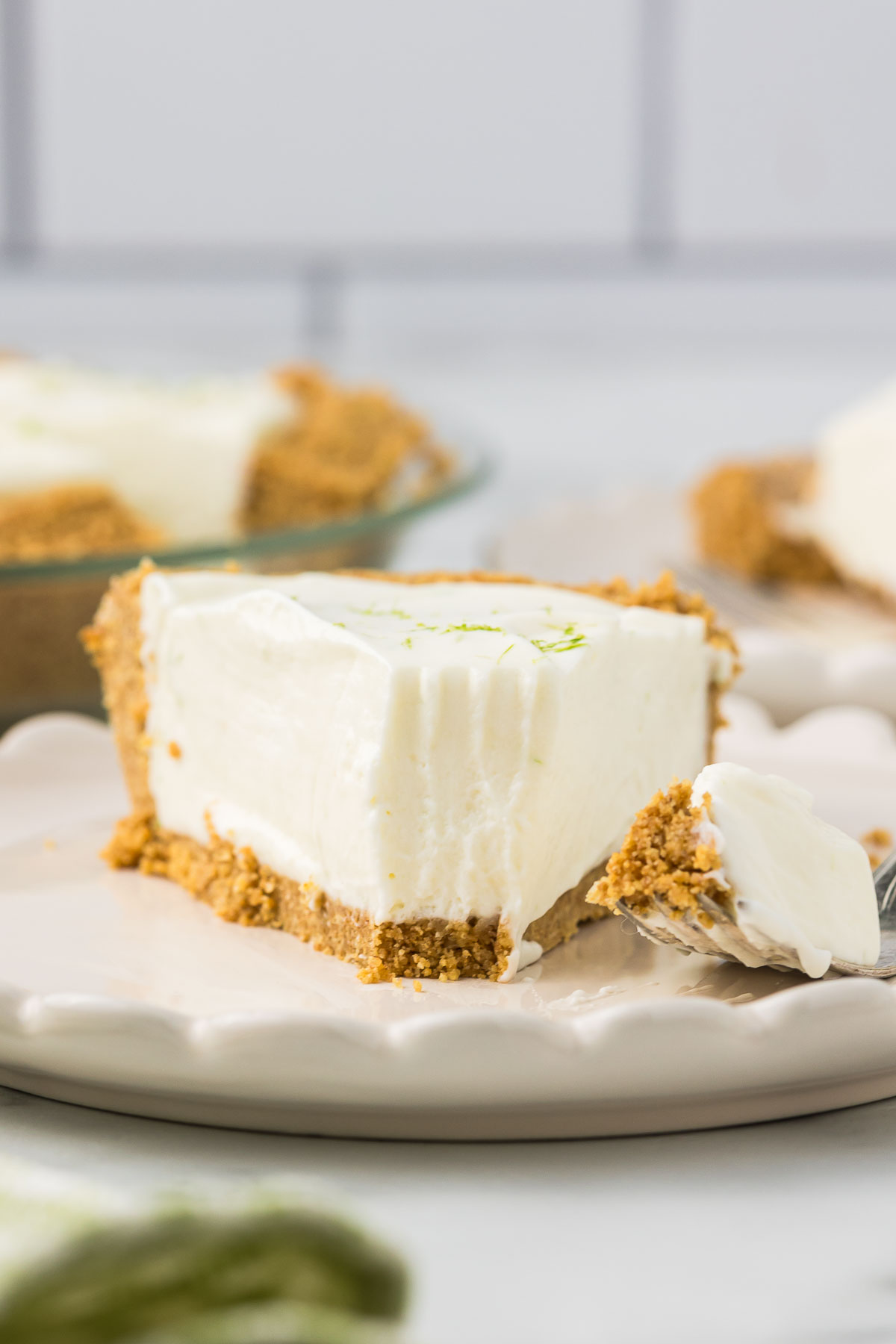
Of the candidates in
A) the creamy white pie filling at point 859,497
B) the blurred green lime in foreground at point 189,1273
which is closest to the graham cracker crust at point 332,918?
the blurred green lime in foreground at point 189,1273

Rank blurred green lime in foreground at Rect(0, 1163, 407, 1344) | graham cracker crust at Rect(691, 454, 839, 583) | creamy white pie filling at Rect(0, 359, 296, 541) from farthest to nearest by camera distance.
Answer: graham cracker crust at Rect(691, 454, 839, 583) < creamy white pie filling at Rect(0, 359, 296, 541) < blurred green lime in foreground at Rect(0, 1163, 407, 1344)

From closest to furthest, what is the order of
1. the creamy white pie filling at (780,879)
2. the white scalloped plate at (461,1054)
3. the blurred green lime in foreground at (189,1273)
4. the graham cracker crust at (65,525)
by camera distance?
the blurred green lime in foreground at (189,1273) < the white scalloped plate at (461,1054) < the creamy white pie filling at (780,879) < the graham cracker crust at (65,525)

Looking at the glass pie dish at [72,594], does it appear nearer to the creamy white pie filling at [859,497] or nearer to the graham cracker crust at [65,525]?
the graham cracker crust at [65,525]

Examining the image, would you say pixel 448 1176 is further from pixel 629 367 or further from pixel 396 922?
pixel 629 367

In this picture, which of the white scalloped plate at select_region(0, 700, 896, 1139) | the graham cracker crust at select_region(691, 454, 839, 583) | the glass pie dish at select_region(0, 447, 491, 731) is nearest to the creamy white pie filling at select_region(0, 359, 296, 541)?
the glass pie dish at select_region(0, 447, 491, 731)

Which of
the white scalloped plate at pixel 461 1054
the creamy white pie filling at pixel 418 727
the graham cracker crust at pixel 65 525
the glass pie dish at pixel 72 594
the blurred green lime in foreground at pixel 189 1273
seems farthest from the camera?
the graham cracker crust at pixel 65 525

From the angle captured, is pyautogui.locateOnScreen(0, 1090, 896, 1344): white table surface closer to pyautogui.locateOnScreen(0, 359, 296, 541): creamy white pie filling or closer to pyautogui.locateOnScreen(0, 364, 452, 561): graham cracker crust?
pyautogui.locateOnScreen(0, 364, 452, 561): graham cracker crust
